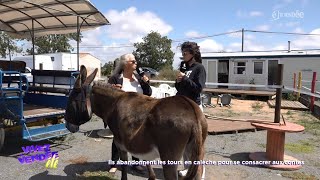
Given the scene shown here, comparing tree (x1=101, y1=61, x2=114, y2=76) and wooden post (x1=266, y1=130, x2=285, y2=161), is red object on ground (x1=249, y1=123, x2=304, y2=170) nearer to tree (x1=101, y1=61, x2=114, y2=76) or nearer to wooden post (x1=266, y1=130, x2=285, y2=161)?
wooden post (x1=266, y1=130, x2=285, y2=161)

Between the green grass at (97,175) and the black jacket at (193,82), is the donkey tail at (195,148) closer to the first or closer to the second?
the black jacket at (193,82)

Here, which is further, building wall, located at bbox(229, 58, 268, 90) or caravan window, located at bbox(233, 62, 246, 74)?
caravan window, located at bbox(233, 62, 246, 74)

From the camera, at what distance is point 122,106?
354 cm

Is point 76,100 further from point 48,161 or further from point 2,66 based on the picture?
point 2,66

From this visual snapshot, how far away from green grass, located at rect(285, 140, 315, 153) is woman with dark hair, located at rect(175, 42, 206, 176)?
13.1ft

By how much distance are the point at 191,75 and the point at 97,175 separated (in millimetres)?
2374

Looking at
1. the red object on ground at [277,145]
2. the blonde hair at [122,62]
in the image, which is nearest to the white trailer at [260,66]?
the red object on ground at [277,145]

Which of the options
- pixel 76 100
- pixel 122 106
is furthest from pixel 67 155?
Answer: pixel 122 106

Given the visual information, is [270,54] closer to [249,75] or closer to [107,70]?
[249,75]

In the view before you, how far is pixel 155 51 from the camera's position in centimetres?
4266

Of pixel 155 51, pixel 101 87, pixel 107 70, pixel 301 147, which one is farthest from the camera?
pixel 107 70

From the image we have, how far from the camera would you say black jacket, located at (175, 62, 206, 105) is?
12.6ft

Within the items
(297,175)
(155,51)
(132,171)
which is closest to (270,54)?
(297,175)

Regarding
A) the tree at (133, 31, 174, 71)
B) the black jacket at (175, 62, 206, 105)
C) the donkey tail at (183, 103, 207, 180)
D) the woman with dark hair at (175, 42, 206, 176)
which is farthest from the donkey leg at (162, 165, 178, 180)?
the tree at (133, 31, 174, 71)
